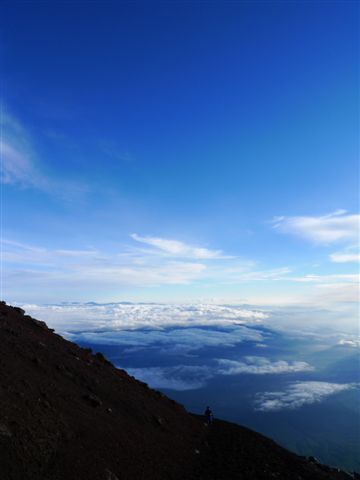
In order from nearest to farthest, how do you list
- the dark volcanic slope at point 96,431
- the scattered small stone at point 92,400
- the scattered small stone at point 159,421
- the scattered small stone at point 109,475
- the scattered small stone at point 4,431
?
the scattered small stone at point 4,431, the dark volcanic slope at point 96,431, the scattered small stone at point 109,475, the scattered small stone at point 92,400, the scattered small stone at point 159,421

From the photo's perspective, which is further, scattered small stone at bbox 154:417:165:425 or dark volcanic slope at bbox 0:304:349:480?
scattered small stone at bbox 154:417:165:425

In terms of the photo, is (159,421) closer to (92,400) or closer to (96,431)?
(92,400)

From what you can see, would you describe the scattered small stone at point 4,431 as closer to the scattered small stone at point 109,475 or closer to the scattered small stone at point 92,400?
the scattered small stone at point 109,475

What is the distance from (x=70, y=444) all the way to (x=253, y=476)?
17103mm

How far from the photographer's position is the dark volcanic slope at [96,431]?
22.4 metres

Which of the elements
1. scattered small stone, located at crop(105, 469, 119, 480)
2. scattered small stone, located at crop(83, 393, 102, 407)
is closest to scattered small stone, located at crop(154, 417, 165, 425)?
scattered small stone, located at crop(83, 393, 102, 407)

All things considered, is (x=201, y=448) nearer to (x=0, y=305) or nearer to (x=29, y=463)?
(x=29, y=463)

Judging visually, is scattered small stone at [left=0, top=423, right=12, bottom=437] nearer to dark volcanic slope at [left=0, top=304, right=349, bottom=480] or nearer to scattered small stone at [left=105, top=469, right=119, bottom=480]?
dark volcanic slope at [left=0, top=304, right=349, bottom=480]

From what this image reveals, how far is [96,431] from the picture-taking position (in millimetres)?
28516

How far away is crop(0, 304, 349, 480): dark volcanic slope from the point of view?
2242cm

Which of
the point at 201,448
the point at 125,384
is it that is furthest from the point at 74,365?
the point at 201,448

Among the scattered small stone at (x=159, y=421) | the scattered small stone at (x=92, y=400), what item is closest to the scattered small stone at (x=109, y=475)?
the scattered small stone at (x=92, y=400)

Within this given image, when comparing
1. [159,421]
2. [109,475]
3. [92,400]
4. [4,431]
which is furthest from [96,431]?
[159,421]

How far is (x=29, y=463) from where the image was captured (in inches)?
805
